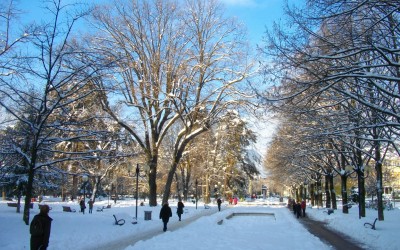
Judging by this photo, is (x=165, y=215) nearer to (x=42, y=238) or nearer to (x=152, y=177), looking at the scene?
(x=42, y=238)

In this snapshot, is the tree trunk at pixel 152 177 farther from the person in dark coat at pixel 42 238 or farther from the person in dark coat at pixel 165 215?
the person in dark coat at pixel 42 238

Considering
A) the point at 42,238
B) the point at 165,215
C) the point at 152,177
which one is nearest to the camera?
the point at 42,238

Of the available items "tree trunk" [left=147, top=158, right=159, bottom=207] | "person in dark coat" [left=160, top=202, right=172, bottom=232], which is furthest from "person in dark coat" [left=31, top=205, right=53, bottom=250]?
"tree trunk" [left=147, top=158, right=159, bottom=207]

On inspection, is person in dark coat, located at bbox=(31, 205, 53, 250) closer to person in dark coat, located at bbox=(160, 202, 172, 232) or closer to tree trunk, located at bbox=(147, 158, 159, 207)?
person in dark coat, located at bbox=(160, 202, 172, 232)

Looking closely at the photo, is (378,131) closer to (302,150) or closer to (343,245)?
(302,150)

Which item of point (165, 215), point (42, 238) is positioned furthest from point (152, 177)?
point (42, 238)

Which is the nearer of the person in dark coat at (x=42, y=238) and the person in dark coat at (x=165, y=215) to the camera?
the person in dark coat at (x=42, y=238)

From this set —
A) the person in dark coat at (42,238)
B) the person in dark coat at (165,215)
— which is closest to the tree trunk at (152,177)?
the person in dark coat at (165,215)

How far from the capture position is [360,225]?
20.2 m

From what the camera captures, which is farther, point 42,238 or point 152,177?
point 152,177

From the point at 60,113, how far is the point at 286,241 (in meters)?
11.0

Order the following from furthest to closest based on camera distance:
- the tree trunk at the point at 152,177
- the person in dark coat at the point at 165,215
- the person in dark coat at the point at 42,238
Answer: the tree trunk at the point at 152,177, the person in dark coat at the point at 165,215, the person in dark coat at the point at 42,238

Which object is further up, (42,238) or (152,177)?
(152,177)

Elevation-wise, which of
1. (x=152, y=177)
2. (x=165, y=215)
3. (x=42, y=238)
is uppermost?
(x=152, y=177)
